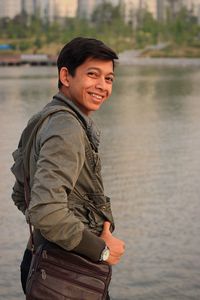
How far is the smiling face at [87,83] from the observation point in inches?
117

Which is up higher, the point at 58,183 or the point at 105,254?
the point at 58,183

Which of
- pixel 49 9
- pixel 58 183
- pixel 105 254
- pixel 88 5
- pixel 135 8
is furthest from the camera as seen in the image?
pixel 88 5

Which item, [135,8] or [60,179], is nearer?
[60,179]

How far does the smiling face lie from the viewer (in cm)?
297

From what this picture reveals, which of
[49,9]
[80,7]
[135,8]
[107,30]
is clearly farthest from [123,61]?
[80,7]

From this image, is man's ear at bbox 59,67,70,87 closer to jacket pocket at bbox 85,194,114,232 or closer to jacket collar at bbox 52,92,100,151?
jacket collar at bbox 52,92,100,151

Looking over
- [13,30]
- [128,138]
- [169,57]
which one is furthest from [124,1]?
[128,138]

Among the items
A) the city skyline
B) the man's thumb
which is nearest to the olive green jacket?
→ the man's thumb

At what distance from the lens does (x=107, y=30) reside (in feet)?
409

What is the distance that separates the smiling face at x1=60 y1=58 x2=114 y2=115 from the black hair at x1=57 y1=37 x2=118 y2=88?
0.02 meters

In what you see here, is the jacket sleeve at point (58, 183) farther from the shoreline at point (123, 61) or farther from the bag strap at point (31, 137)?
the shoreline at point (123, 61)

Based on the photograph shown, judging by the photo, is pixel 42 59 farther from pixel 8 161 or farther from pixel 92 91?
pixel 92 91

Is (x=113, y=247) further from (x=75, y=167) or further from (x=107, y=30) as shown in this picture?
(x=107, y=30)

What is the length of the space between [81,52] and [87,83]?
12cm
